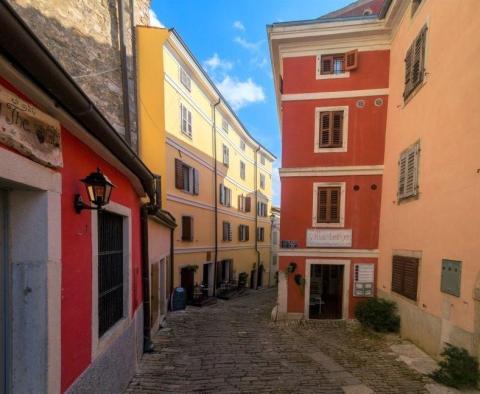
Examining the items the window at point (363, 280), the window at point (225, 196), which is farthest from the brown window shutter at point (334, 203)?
the window at point (225, 196)

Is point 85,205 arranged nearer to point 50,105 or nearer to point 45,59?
point 50,105

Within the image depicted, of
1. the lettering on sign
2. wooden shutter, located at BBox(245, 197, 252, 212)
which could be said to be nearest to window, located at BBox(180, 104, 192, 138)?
wooden shutter, located at BBox(245, 197, 252, 212)

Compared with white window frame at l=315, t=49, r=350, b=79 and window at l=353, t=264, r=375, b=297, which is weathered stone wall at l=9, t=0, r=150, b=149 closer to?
white window frame at l=315, t=49, r=350, b=79

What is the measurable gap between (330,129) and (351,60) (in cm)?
256

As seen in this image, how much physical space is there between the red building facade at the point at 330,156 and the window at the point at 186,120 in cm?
588

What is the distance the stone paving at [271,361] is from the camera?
5625 millimetres

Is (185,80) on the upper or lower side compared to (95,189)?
upper

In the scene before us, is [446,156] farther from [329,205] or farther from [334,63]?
[334,63]

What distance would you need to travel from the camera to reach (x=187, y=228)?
1647 centimetres

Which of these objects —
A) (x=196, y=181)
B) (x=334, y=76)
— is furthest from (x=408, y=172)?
(x=196, y=181)

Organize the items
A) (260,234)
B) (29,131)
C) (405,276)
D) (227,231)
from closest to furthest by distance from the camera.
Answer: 1. (29,131)
2. (405,276)
3. (227,231)
4. (260,234)

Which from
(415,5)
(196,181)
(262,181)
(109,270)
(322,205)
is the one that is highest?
(415,5)

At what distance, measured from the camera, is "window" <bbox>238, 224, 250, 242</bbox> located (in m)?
25.0

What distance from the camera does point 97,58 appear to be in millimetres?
10344
